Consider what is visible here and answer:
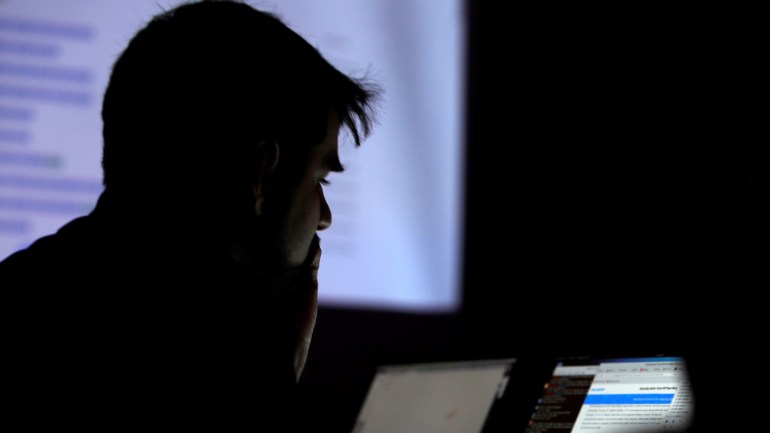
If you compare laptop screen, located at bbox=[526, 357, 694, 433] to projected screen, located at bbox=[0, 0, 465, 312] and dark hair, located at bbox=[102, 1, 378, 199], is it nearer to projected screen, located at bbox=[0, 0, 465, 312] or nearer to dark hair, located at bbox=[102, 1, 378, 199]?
dark hair, located at bbox=[102, 1, 378, 199]

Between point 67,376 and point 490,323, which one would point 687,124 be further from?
point 67,376

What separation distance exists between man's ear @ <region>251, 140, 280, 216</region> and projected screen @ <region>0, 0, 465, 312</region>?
106 cm

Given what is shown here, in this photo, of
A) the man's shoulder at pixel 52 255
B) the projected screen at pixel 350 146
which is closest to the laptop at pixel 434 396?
the man's shoulder at pixel 52 255

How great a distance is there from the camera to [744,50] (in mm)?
2062

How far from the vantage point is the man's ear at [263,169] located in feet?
3.11

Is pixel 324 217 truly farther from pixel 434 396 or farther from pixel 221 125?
pixel 434 396

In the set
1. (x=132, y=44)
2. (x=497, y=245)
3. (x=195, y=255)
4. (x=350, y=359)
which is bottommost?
(x=350, y=359)

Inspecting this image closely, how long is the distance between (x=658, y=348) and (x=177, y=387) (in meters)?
0.59

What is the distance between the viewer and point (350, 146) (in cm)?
197

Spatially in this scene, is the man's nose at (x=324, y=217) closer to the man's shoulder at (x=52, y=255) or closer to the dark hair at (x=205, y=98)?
the dark hair at (x=205, y=98)

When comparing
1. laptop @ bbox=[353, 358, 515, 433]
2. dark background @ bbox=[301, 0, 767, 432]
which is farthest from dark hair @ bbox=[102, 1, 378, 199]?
dark background @ bbox=[301, 0, 767, 432]

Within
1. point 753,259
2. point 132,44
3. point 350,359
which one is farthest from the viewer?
point 350,359

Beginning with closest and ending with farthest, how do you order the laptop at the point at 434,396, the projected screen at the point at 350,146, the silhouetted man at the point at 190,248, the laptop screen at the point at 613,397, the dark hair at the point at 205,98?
the silhouetted man at the point at 190,248 < the dark hair at the point at 205,98 < the laptop screen at the point at 613,397 < the laptop at the point at 434,396 < the projected screen at the point at 350,146

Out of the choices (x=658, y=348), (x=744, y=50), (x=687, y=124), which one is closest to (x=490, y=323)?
(x=687, y=124)
